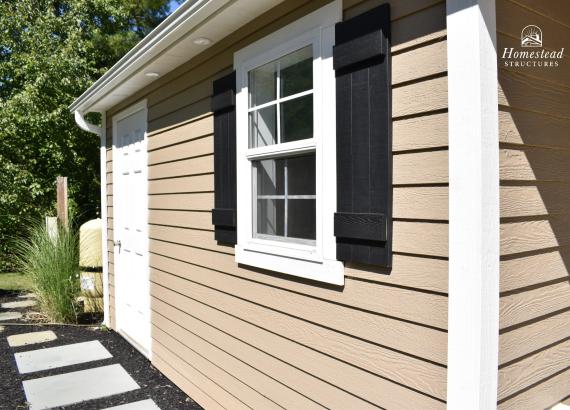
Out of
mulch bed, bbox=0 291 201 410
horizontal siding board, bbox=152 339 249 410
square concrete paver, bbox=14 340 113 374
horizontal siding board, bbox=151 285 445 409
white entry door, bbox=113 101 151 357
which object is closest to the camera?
horizontal siding board, bbox=151 285 445 409

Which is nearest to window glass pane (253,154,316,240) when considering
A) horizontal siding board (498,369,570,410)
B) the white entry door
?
horizontal siding board (498,369,570,410)

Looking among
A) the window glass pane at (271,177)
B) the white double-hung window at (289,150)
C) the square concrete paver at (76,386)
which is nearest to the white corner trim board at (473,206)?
the white double-hung window at (289,150)

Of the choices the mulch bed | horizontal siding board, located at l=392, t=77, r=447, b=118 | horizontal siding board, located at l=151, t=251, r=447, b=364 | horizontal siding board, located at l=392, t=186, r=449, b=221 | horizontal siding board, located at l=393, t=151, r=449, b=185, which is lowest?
the mulch bed

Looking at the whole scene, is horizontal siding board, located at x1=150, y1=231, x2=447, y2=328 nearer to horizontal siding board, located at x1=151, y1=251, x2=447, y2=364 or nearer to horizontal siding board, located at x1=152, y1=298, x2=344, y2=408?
horizontal siding board, located at x1=151, y1=251, x2=447, y2=364

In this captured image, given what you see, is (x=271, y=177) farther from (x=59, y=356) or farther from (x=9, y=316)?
(x=9, y=316)

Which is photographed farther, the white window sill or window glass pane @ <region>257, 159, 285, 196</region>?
window glass pane @ <region>257, 159, 285, 196</region>

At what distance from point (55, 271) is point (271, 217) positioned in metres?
3.84

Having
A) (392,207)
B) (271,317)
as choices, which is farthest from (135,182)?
(392,207)

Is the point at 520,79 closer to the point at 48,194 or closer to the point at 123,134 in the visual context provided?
the point at 123,134

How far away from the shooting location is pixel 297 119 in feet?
8.05

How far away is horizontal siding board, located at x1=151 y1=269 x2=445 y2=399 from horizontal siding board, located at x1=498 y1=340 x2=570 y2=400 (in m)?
0.22

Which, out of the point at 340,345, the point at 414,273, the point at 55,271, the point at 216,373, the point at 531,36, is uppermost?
the point at 531,36

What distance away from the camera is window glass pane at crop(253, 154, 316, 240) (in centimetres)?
239

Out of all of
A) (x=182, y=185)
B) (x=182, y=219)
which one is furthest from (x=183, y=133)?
(x=182, y=219)
